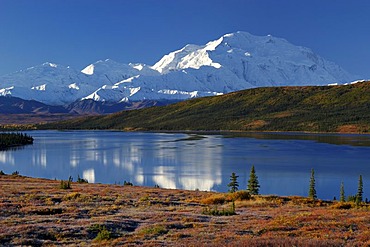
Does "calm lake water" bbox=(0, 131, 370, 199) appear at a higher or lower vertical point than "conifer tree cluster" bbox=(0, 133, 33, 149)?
lower

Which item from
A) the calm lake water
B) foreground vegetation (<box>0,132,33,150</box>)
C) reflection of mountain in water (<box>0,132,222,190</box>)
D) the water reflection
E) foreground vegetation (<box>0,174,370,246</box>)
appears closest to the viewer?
Answer: foreground vegetation (<box>0,174,370,246</box>)

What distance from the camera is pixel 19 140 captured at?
19462cm

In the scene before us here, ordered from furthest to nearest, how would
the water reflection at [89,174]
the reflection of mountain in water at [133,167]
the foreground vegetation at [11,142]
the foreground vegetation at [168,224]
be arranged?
the foreground vegetation at [11,142]
the water reflection at [89,174]
the reflection of mountain in water at [133,167]
the foreground vegetation at [168,224]

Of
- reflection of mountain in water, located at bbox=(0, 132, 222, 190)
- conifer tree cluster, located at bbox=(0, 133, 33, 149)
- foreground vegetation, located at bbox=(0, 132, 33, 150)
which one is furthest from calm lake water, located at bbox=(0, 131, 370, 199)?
conifer tree cluster, located at bbox=(0, 133, 33, 149)

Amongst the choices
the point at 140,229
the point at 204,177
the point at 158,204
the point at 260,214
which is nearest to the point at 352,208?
the point at 260,214

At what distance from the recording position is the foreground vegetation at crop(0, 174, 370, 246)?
2053cm

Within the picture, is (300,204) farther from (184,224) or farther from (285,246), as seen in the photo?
(285,246)

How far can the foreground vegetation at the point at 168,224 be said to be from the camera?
67.4ft

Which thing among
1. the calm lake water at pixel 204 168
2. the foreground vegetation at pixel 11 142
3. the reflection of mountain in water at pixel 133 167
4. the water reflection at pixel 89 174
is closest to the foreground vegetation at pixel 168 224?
the calm lake water at pixel 204 168

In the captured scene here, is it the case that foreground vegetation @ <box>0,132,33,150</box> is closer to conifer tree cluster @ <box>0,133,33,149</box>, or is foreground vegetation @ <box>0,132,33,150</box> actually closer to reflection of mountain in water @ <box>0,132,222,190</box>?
conifer tree cluster @ <box>0,133,33,149</box>

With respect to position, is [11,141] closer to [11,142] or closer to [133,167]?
[11,142]

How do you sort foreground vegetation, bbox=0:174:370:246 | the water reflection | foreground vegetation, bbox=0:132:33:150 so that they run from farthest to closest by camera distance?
foreground vegetation, bbox=0:132:33:150 < the water reflection < foreground vegetation, bbox=0:174:370:246

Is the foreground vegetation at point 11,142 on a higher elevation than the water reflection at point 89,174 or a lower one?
higher

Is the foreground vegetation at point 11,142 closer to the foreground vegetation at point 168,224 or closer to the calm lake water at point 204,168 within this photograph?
the calm lake water at point 204,168
